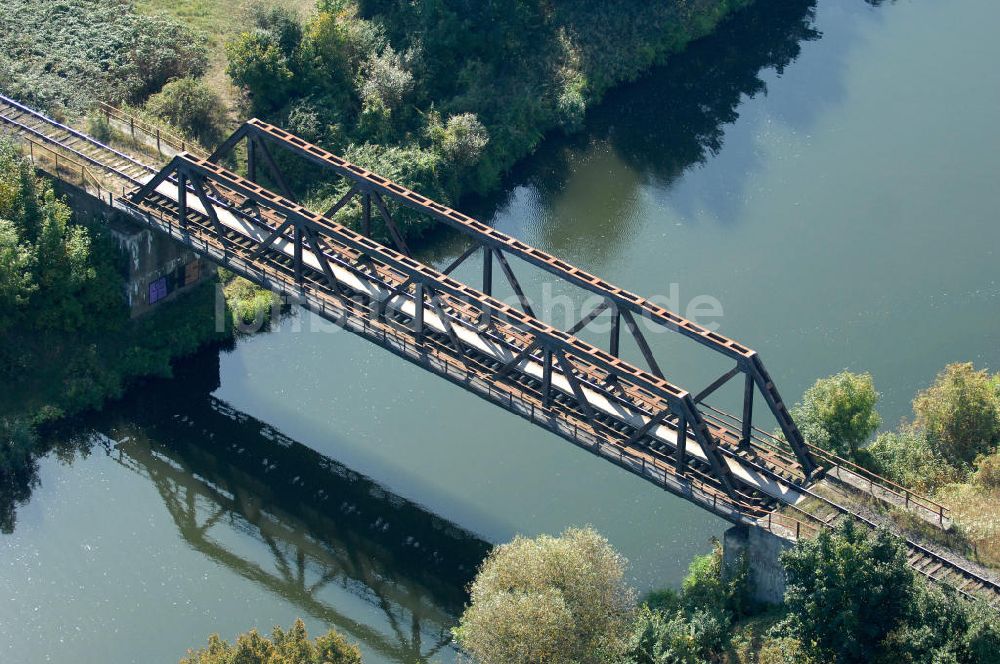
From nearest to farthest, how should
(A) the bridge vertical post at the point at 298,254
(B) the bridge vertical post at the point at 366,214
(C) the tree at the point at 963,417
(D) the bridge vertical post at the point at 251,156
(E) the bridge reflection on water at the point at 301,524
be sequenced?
(E) the bridge reflection on water at the point at 301,524
(C) the tree at the point at 963,417
(A) the bridge vertical post at the point at 298,254
(B) the bridge vertical post at the point at 366,214
(D) the bridge vertical post at the point at 251,156

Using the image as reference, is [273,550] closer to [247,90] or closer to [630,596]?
[630,596]

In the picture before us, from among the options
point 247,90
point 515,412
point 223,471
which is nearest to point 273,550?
point 223,471

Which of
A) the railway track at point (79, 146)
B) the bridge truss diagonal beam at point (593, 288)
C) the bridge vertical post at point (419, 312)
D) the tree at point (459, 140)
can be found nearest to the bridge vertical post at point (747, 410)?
the bridge truss diagonal beam at point (593, 288)

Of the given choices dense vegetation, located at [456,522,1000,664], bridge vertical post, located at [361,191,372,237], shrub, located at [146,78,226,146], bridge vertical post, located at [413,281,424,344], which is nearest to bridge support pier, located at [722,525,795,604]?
dense vegetation, located at [456,522,1000,664]

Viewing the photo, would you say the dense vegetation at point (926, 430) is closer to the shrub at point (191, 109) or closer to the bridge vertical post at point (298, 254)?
the bridge vertical post at point (298, 254)

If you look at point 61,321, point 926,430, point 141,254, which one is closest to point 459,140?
point 141,254

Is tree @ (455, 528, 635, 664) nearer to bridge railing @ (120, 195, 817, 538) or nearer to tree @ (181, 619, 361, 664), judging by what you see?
bridge railing @ (120, 195, 817, 538)
